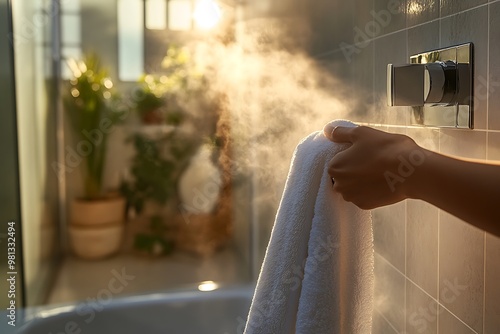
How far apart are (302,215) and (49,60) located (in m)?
2.18

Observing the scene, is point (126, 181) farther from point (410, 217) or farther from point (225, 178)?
point (410, 217)

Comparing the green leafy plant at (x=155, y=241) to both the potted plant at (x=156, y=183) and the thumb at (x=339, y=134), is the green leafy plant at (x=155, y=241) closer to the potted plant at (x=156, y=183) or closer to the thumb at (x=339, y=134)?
the potted plant at (x=156, y=183)

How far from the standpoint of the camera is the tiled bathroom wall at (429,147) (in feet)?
2.09

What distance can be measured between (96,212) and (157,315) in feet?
4.36

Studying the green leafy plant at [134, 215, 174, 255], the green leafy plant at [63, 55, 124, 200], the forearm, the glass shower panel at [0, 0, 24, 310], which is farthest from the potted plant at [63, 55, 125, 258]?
the forearm

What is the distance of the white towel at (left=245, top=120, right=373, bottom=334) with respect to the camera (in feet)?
2.06

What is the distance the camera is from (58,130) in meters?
2.58

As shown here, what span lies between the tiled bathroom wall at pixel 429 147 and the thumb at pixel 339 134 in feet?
0.56

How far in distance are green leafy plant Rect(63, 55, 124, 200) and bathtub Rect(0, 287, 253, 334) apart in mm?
1336

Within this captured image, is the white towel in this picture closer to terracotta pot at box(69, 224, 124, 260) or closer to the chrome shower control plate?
the chrome shower control plate

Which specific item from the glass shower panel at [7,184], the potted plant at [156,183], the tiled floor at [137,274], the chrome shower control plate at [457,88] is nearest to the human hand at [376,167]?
the chrome shower control plate at [457,88]

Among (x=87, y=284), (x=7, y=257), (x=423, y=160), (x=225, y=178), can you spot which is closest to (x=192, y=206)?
(x=225, y=178)

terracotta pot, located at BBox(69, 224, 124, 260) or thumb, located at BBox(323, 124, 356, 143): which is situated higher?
thumb, located at BBox(323, 124, 356, 143)

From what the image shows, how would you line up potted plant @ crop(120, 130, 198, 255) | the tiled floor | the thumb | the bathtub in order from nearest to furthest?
the thumb
the bathtub
the tiled floor
potted plant @ crop(120, 130, 198, 255)
